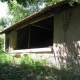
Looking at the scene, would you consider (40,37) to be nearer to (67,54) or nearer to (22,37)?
(22,37)

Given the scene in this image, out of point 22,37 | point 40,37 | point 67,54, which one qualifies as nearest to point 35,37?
point 40,37

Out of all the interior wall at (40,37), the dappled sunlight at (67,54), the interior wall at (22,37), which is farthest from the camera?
the interior wall at (40,37)

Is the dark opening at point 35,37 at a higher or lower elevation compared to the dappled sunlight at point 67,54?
higher

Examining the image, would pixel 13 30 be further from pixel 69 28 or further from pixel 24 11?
pixel 24 11

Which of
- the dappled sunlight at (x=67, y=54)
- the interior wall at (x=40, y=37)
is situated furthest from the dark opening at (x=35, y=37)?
the dappled sunlight at (x=67, y=54)

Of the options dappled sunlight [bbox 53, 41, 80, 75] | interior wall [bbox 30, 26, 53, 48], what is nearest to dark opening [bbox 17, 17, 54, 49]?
interior wall [bbox 30, 26, 53, 48]

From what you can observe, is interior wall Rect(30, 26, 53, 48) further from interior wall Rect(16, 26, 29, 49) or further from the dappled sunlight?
the dappled sunlight

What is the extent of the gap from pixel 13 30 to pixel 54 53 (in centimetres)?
755

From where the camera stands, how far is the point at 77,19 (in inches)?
345

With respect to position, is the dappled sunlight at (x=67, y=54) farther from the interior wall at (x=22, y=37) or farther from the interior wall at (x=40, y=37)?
the interior wall at (x=22, y=37)

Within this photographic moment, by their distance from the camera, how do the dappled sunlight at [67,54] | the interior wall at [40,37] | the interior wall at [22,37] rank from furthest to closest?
the interior wall at [40,37] < the interior wall at [22,37] < the dappled sunlight at [67,54]

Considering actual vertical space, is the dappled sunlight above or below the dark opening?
below

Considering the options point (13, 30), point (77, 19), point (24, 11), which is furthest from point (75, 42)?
point (24, 11)

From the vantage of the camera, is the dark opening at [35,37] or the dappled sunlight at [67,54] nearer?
the dappled sunlight at [67,54]
